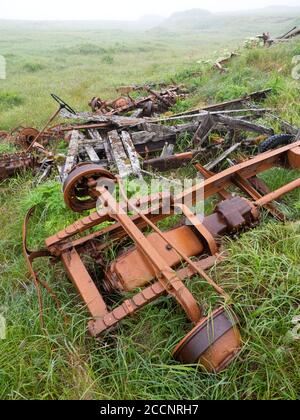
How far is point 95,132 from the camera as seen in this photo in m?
5.71

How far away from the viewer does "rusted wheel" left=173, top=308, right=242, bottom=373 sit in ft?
6.17

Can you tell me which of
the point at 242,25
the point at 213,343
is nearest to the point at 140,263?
the point at 213,343

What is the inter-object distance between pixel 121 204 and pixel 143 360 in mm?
1193

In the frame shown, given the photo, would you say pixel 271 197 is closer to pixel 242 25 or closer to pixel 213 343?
pixel 213 343

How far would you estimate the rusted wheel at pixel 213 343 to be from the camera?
1.88 meters

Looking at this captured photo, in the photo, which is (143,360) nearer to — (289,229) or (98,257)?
(98,257)

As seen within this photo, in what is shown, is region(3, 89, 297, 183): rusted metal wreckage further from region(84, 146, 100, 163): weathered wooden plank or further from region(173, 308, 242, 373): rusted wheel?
region(173, 308, 242, 373): rusted wheel

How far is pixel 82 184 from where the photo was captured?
3.02 metres

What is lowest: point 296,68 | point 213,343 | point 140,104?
point 213,343

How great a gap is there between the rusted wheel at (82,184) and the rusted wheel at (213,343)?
60.0 inches

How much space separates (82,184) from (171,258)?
1.13 metres

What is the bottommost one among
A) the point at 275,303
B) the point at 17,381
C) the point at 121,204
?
the point at 17,381

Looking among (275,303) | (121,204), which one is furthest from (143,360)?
(121,204)

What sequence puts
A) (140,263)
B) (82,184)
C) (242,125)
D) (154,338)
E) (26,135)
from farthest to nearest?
(26,135), (242,125), (82,184), (140,263), (154,338)
